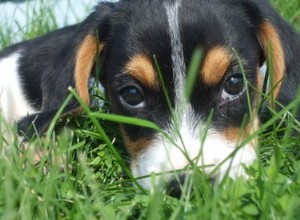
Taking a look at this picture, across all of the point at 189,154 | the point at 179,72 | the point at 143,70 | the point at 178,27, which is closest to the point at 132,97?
the point at 143,70

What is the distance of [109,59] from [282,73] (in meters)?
1.05

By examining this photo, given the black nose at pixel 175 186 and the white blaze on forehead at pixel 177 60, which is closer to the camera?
the black nose at pixel 175 186

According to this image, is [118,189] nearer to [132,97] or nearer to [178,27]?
[132,97]

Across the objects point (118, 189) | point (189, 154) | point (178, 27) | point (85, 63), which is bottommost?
point (118, 189)

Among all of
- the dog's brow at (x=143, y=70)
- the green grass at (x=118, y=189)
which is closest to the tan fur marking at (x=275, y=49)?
the green grass at (x=118, y=189)

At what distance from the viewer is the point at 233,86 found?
376 centimetres

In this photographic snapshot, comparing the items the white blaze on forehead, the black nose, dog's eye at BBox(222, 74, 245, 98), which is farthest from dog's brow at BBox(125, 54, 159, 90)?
the black nose

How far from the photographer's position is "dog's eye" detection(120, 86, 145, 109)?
12.5ft

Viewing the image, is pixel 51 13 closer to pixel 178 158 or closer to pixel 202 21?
pixel 202 21

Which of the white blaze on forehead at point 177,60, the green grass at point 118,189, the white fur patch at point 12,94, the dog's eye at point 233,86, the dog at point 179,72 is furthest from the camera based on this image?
the white fur patch at point 12,94

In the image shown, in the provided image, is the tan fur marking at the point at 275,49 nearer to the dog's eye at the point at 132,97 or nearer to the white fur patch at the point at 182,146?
the white fur patch at the point at 182,146

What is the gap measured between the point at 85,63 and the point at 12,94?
1.20 metres

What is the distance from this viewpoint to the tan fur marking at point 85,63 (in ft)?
13.7

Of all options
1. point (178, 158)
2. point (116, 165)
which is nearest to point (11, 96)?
point (116, 165)
